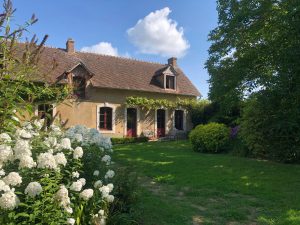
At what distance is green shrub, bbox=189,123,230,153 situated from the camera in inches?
576

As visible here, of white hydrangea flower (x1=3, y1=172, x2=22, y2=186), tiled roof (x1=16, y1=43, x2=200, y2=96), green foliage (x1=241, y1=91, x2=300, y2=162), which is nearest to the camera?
white hydrangea flower (x1=3, y1=172, x2=22, y2=186)

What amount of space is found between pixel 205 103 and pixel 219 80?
11.4 m

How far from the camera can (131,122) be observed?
75.9 ft

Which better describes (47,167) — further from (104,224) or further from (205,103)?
(205,103)

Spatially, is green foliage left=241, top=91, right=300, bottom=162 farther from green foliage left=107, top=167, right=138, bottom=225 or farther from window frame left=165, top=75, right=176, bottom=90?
window frame left=165, top=75, right=176, bottom=90

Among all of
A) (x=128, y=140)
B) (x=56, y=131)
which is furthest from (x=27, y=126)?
(x=128, y=140)

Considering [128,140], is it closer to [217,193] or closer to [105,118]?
[105,118]

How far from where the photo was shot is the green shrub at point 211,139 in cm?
1464

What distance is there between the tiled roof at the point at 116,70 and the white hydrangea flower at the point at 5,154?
1704 cm

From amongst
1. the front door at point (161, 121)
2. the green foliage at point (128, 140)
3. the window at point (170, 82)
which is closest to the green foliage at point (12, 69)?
the green foliage at point (128, 140)

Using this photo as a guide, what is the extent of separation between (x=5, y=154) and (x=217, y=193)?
5056 millimetres

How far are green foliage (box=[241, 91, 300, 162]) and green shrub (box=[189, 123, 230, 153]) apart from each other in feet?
5.05

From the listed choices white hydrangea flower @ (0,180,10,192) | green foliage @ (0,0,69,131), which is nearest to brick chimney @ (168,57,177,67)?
green foliage @ (0,0,69,131)

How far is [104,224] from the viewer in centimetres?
422
